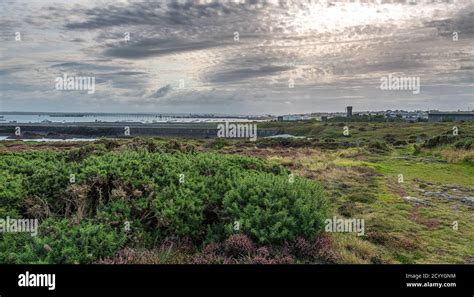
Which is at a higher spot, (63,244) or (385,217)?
(63,244)

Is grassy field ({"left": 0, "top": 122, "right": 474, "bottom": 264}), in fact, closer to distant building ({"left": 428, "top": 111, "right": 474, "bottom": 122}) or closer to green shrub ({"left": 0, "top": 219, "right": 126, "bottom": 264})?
green shrub ({"left": 0, "top": 219, "right": 126, "bottom": 264})

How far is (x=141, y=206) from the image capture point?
9609 mm

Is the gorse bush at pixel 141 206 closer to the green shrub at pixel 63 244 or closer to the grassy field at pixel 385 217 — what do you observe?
the green shrub at pixel 63 244

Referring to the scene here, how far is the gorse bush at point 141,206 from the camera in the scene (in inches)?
315

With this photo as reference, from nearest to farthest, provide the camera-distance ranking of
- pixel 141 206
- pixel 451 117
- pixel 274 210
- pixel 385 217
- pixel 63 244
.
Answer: pixel 63 244 → pixel 274 210 → pixel 141 206 → pixel 385 217 → pixel 451 117

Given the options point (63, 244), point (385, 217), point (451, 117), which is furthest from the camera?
point (451, 117)

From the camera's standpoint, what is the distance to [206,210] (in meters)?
9.77

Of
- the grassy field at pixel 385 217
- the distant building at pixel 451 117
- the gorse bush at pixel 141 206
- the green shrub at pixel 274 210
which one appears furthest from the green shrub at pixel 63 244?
the distant building at pixel 451 117

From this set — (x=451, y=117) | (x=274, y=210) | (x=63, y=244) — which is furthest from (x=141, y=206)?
(x=451, y=117)

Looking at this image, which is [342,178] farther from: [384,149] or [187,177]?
[384,149]

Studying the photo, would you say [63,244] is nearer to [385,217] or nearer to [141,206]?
[141,206]

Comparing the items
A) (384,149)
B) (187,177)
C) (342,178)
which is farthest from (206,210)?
(384,149)

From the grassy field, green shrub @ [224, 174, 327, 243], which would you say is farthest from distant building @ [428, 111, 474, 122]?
green shrub @ [224, 174, 327, 243]
